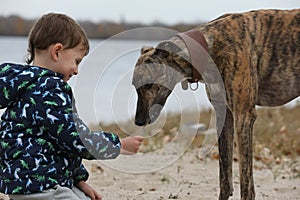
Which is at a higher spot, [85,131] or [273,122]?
[85,131]

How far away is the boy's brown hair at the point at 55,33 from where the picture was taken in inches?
117

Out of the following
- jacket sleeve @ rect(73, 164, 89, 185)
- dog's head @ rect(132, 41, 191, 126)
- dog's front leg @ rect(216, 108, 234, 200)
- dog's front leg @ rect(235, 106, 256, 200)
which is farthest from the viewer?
dog's front leg @ rect(216, 108, 234, 200)

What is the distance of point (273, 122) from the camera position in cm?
903

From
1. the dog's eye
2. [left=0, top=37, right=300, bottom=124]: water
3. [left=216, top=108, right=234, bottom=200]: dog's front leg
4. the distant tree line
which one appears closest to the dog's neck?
[left=0, top=37, right=300, bottom=124]: water

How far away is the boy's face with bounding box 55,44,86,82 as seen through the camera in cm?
300

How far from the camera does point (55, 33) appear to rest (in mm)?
2971

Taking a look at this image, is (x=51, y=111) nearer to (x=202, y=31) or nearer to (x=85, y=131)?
(x=85, y=131)

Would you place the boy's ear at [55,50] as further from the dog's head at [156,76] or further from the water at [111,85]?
the dog's head at [156,76]

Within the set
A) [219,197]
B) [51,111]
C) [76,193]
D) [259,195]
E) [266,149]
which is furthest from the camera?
[266,149]

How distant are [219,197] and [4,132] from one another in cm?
205

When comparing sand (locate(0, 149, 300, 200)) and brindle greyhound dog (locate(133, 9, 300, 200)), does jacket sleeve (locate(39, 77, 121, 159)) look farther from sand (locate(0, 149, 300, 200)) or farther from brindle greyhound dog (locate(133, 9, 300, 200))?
sand (locate(0, 149, 300, 200))

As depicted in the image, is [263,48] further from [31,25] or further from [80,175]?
[31,25]

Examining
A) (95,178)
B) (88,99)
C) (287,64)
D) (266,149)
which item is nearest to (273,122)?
(266,149)

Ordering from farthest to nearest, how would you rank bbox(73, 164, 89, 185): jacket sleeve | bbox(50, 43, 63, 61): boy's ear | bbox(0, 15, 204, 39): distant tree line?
bbox(0, 15, 204, 39): distant tree line
bbox(73, 164, 89, 185): jacket sleeve
bbox(50, 43, 63, 61): boy's ear
